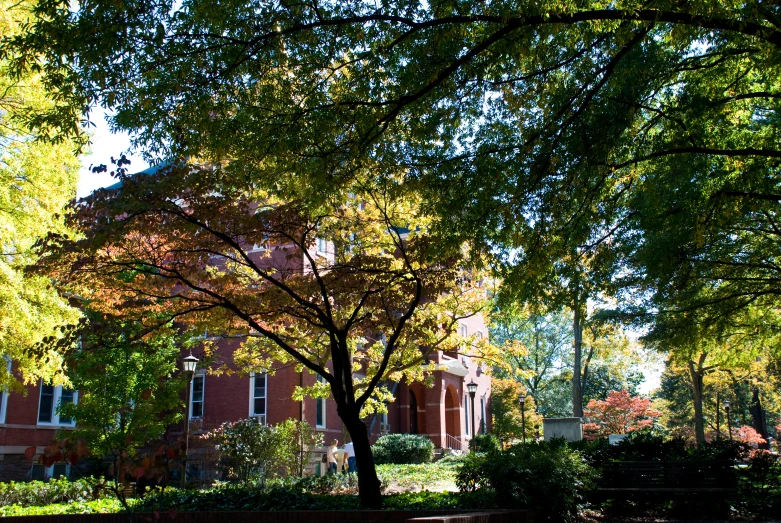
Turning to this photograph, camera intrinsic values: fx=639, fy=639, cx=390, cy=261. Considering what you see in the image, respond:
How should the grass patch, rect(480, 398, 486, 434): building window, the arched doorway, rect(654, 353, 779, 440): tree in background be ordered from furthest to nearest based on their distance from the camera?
rect(654, 353, 779, 440): tree in background < rect(480, 398, 486, 434): building window < the arched doorway < the grass patch

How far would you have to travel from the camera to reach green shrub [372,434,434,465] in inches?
1130

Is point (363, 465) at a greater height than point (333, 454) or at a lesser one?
greater

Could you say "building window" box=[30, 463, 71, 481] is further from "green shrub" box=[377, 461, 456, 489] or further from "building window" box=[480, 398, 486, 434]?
"building window" box=[480, 398, 486, 434]

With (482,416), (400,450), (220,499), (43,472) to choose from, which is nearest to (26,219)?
(220,499)

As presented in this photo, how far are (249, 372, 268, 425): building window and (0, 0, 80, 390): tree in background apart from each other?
41.3 feet

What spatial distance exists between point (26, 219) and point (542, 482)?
12298mm

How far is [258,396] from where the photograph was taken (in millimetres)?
27625

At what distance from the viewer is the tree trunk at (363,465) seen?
11.0 m

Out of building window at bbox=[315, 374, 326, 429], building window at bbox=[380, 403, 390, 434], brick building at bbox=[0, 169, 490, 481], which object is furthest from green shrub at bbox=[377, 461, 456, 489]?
building window at bbox=[380, 403, 390, 434]

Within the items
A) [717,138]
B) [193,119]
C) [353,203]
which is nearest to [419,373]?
[353,203]

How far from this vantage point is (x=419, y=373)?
19.5 meters

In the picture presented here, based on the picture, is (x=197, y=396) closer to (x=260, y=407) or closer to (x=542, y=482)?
(x=260, y=407)

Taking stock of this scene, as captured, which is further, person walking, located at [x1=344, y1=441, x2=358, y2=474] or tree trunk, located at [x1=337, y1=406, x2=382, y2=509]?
person walking, located at [x1=344, y1=441, x2=358, y2=474]

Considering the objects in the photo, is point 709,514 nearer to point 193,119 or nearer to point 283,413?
point 193,119
